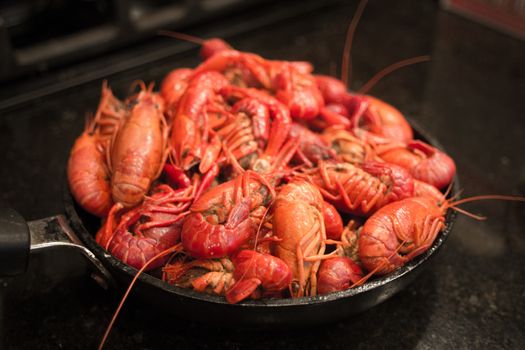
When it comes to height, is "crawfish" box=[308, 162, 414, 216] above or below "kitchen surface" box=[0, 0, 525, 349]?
above

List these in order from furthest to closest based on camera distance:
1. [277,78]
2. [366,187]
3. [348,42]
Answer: [348,42] → [277,78] → [366,187]

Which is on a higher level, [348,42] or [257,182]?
[257,182]

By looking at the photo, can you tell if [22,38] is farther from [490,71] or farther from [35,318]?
[490,71]

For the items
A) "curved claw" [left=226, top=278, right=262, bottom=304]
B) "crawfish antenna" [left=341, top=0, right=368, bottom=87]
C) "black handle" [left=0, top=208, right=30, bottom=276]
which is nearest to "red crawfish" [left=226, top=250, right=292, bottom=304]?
"curved claw" [left=226, top=278, right=262, bottom=304]

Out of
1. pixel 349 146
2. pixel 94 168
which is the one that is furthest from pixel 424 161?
pixel 94 168

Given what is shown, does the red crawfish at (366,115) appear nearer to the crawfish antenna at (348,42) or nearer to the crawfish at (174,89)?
the crawfish at (174,89)

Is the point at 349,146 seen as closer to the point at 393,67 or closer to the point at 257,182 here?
the point at 257,182

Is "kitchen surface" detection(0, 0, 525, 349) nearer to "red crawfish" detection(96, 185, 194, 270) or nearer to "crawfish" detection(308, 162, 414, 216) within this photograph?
"red crawfish" detection(96, 185, 194, 270)
